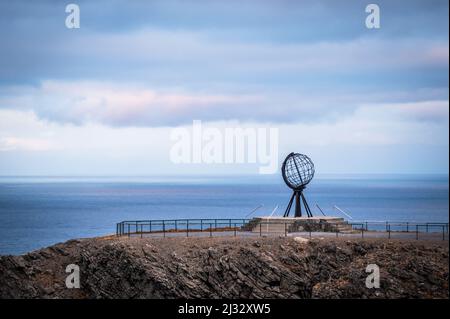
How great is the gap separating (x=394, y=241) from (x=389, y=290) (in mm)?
5292

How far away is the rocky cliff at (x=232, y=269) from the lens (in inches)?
1996

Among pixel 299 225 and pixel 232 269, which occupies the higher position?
pixel 299 225

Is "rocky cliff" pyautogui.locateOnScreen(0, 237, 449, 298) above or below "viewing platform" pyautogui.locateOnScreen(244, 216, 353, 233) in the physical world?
below

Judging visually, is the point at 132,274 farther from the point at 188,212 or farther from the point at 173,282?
the point at 188,212

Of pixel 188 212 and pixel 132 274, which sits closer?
pixel 132 274

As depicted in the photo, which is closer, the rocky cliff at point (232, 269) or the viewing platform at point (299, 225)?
the rocky cliff at point (232, 269)

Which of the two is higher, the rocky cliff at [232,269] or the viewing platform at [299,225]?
the viewing platform at [299,225]

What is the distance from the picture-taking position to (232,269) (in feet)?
172

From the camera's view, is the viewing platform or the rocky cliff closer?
the rocky cliff

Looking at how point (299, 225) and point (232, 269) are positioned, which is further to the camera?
point (299, 225)

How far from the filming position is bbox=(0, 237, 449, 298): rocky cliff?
5069 cm
